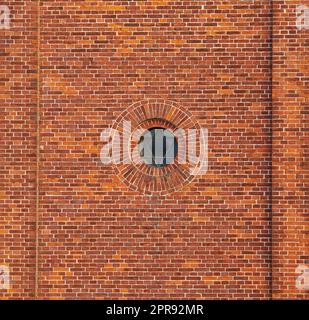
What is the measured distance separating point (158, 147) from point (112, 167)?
689mm

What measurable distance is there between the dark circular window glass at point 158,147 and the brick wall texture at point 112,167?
428 millimetres

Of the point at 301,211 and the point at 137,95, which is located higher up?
the point at 137,95

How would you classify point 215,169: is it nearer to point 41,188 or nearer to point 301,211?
point 301,211

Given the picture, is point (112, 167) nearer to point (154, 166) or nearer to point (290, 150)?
point (154, 166)

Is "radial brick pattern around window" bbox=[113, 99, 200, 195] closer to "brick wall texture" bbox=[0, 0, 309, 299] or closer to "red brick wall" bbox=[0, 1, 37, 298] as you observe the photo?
"brick wall texture" bbox=[0, 0, 309, 299]

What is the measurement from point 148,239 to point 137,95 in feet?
6.46

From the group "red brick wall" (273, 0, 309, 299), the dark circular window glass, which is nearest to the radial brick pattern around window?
the dark circular window glass

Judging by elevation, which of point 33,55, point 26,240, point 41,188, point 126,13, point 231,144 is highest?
point 126,13

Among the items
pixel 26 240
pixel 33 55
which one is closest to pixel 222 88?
pixel 33 55

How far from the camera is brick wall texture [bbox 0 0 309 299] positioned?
28.0 feet

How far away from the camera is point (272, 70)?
8.45 meters

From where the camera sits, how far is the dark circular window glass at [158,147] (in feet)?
28.5

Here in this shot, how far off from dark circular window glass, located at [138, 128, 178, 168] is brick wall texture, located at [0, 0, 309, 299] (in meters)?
0.43

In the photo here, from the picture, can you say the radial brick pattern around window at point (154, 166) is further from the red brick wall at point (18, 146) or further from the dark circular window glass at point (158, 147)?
the red brick wall at point (18, 146)
